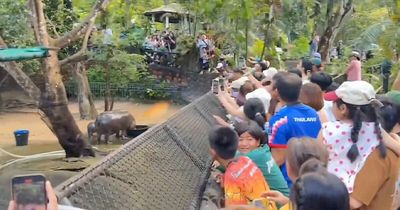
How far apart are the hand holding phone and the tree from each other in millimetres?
8255

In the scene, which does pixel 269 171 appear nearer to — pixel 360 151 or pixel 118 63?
pixel 360 151

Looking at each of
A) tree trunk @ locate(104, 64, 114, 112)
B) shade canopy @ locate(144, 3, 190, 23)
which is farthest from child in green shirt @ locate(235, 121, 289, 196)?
shade canopy @ locate(144, 3, 190, 23)

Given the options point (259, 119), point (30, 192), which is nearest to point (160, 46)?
point (259, 119)

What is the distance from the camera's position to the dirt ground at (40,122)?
1240 cm

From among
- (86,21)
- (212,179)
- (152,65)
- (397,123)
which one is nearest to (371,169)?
(397,123)

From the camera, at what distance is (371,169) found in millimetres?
2984

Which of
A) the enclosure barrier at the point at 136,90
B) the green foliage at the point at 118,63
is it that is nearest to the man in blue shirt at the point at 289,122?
the green foliage at the point at 118,63

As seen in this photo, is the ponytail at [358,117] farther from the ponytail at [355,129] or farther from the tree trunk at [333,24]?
the tree trunk at [333,24]

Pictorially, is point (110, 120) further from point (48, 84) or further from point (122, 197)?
point (122, 197)

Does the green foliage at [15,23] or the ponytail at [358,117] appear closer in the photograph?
the ponytail at [358,117]

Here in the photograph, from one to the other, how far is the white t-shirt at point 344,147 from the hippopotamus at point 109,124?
30.3 feet

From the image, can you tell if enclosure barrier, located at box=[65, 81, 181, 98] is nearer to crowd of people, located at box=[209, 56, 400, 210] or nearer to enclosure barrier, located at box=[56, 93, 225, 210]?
enclosure barrier, located at box=[56, 93, 225, 210]

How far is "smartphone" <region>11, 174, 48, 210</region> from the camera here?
5.72ft

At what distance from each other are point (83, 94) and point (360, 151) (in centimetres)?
1276
